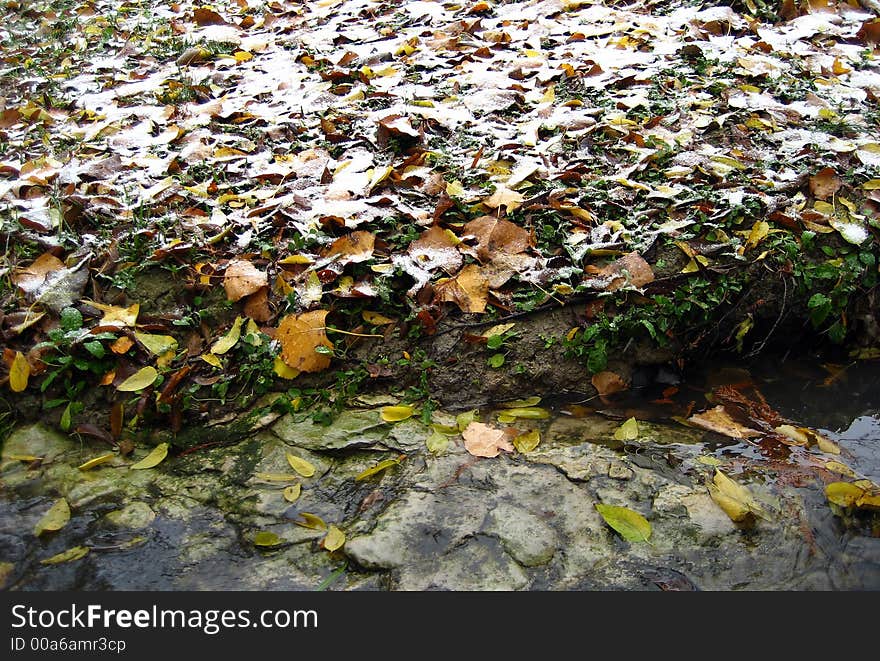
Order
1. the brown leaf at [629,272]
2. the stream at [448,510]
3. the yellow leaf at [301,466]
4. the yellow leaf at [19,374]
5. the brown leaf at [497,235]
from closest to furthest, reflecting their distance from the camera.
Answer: the stream at [448,510], the yellow leaf at [301,466], the yellow leaf at [19,374], the brown leaf at [629,272], the brown leaf at [497,235]

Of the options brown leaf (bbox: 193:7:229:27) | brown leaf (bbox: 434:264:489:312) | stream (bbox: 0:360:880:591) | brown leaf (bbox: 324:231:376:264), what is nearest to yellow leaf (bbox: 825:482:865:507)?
stream (bbox: 0:360:880:591)

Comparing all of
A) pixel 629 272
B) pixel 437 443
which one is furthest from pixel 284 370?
pixel 629 272

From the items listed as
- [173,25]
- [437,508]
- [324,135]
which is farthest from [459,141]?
[173,25]

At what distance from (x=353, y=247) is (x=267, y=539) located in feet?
4.13

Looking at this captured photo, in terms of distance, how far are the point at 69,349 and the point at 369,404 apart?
1154mm

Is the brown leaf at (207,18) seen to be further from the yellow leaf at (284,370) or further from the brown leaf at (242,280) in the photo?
the yellow leaf at (284,370)

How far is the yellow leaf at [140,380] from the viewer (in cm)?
242

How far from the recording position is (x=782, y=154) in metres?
3.18

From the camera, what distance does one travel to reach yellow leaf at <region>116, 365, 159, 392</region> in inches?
95.4

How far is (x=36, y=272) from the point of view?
2738 mm

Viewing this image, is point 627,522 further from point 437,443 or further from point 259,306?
point 259,306

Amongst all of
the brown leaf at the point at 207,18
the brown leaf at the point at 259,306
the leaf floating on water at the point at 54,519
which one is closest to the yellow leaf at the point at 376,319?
the brown leaf at the point at 259,306

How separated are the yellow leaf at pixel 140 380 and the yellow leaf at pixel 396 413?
0.86m

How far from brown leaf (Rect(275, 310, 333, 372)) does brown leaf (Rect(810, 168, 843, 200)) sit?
2.25 meters
